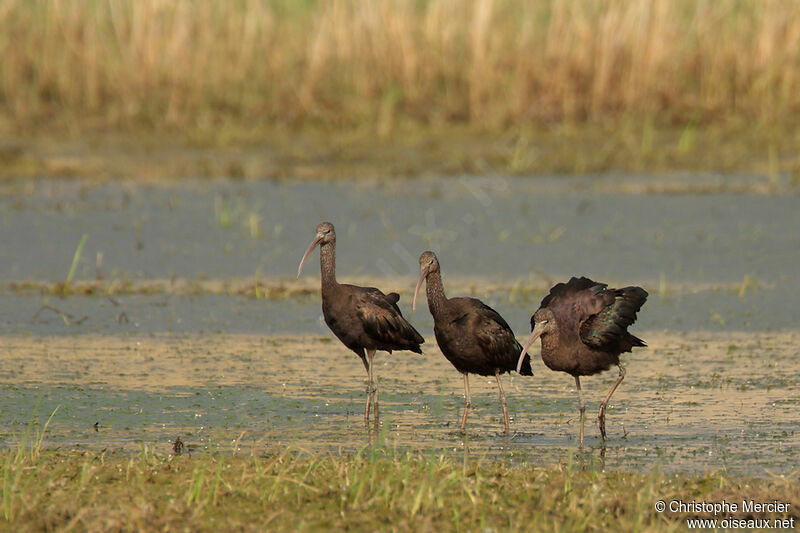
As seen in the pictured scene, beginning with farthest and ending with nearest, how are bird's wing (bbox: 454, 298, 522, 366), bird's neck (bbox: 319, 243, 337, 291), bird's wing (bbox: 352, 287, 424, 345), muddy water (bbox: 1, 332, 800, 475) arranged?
bird's neck (bbox: 319, 243, 337, 291) → bird's wing (bbox: 352, 287, 424, 345) → bird's wing (bbox: 454, 298, 522, 366) → muddy water (bbox: 1, 332, 800, 475)

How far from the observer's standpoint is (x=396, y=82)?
16.6 metres

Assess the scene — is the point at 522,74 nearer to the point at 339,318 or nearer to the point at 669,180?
the point at 669,180

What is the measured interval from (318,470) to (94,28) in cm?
1161

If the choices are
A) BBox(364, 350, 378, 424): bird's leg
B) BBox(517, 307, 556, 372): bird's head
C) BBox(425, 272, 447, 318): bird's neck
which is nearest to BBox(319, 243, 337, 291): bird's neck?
BBox(364, 350, 378, 424): bird's leg

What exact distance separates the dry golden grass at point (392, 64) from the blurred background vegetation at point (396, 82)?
Result: 0.07 feet

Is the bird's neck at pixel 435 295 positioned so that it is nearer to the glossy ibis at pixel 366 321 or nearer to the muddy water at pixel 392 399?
the glossy ibis at pixel 366 321

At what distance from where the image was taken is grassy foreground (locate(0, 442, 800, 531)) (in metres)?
4.83

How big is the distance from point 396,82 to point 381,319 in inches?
375

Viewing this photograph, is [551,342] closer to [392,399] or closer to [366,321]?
[392,399]

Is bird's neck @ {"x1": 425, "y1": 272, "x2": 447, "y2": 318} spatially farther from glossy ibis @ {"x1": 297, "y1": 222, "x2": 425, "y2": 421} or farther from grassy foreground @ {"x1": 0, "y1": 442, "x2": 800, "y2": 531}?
grassy foreground @ {"x1": 0, "y1": 442, "x2": 800, "y2": 531}

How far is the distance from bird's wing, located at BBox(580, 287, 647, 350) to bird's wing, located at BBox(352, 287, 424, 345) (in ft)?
3.26

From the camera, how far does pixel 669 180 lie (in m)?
14.3

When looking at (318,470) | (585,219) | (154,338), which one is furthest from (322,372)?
(585,219)

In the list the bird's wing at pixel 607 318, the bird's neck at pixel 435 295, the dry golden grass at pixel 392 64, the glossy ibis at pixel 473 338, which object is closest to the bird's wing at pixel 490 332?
the glossy ibis at pixel 473 338
